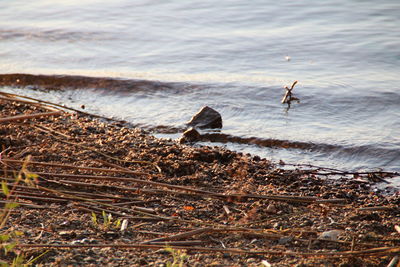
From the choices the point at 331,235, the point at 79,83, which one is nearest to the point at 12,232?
the point at 331,235

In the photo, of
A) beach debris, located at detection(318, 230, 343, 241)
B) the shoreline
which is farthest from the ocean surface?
beach debris, located at detection(318, 230, 343, 241)

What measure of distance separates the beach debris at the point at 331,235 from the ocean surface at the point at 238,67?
1.70 metres

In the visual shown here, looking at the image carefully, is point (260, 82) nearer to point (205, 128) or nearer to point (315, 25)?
point (205, 128)

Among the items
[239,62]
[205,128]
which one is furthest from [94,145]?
A: [239,62]

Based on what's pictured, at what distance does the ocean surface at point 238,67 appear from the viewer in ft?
15.9

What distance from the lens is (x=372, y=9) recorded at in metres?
8.75

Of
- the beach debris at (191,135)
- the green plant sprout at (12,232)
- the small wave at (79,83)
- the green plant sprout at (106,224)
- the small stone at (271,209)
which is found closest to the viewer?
the green plant sprout at (12,232)

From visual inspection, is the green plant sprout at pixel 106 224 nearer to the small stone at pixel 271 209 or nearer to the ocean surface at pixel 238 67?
the small stone at pixel 271 209

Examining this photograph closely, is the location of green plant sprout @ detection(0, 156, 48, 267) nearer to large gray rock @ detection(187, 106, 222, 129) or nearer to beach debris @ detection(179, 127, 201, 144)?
beach debris @ detection(179, 127, 201, 144)

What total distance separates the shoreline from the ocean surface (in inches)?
28.5

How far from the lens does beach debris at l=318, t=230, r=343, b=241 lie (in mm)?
2492

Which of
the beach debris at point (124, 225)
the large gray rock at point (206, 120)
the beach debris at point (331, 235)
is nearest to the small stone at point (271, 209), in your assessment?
the beach debris at point (331, 235)

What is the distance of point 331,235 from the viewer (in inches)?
99.0

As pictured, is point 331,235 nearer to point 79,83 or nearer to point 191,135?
point 191,135
